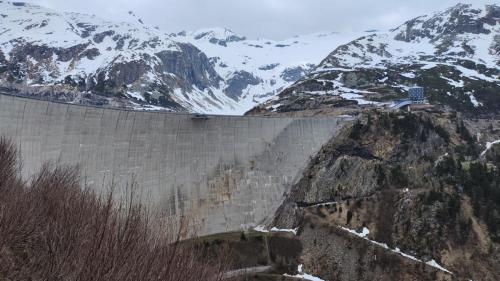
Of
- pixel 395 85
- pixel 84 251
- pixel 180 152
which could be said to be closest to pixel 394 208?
pixel 180 152

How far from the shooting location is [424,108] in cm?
11519

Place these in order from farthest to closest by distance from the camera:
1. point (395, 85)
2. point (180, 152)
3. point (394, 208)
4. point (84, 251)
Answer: point (395, 85), point (394, 208), point (180, 152), point (84, 251)

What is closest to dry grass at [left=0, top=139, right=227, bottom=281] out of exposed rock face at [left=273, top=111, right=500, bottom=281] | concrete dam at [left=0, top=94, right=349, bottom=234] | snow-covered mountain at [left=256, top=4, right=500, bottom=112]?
concrete dam at [left=0, top=94, right=349, bottom=234]

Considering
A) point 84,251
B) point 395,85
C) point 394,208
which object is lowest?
point 394,208

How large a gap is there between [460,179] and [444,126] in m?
23.5

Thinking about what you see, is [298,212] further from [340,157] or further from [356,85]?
[356,85]

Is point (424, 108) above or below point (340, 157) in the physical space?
above

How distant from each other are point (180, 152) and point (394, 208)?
34137 millimetres

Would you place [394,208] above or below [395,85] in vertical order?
below

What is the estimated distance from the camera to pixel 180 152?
6900 centimetres

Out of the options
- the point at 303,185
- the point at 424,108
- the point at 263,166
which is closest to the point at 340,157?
the point at 303,185

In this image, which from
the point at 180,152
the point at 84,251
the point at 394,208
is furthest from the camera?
the point at 394,208

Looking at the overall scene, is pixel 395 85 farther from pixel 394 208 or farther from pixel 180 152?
pixel 180 152

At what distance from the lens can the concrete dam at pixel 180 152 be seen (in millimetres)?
56812
